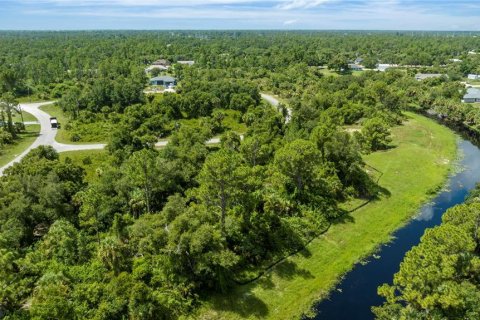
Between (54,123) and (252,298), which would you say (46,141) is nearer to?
(54,123)

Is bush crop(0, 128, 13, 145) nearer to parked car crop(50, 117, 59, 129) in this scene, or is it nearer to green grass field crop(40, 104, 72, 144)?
green grass field crop(40, 104, 72, 144)

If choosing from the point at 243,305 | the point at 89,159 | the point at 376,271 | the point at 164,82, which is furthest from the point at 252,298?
the point at 164,82

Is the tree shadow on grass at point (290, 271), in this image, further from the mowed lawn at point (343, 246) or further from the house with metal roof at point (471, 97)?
the house with metal roof at point (471, 97)

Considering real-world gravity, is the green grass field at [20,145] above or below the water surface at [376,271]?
above

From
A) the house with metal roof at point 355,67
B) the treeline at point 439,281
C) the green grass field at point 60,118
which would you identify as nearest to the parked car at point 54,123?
the green grass field at point 60,118

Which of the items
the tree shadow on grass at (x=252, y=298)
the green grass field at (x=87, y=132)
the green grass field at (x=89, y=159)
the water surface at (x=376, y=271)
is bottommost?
the water surface at (x=376, y=271)

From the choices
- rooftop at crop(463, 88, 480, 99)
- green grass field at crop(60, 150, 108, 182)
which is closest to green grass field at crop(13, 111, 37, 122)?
green grass field at crop(60, 150, 108, 182)

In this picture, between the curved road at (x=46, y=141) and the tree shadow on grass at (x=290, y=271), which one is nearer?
the tree shadow on grass at (x=290, y=271)

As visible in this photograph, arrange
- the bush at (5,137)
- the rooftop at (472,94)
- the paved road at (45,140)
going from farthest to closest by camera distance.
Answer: the rooftop at (472,94)
the bush at (5,137)
the paved road at (45,140)
